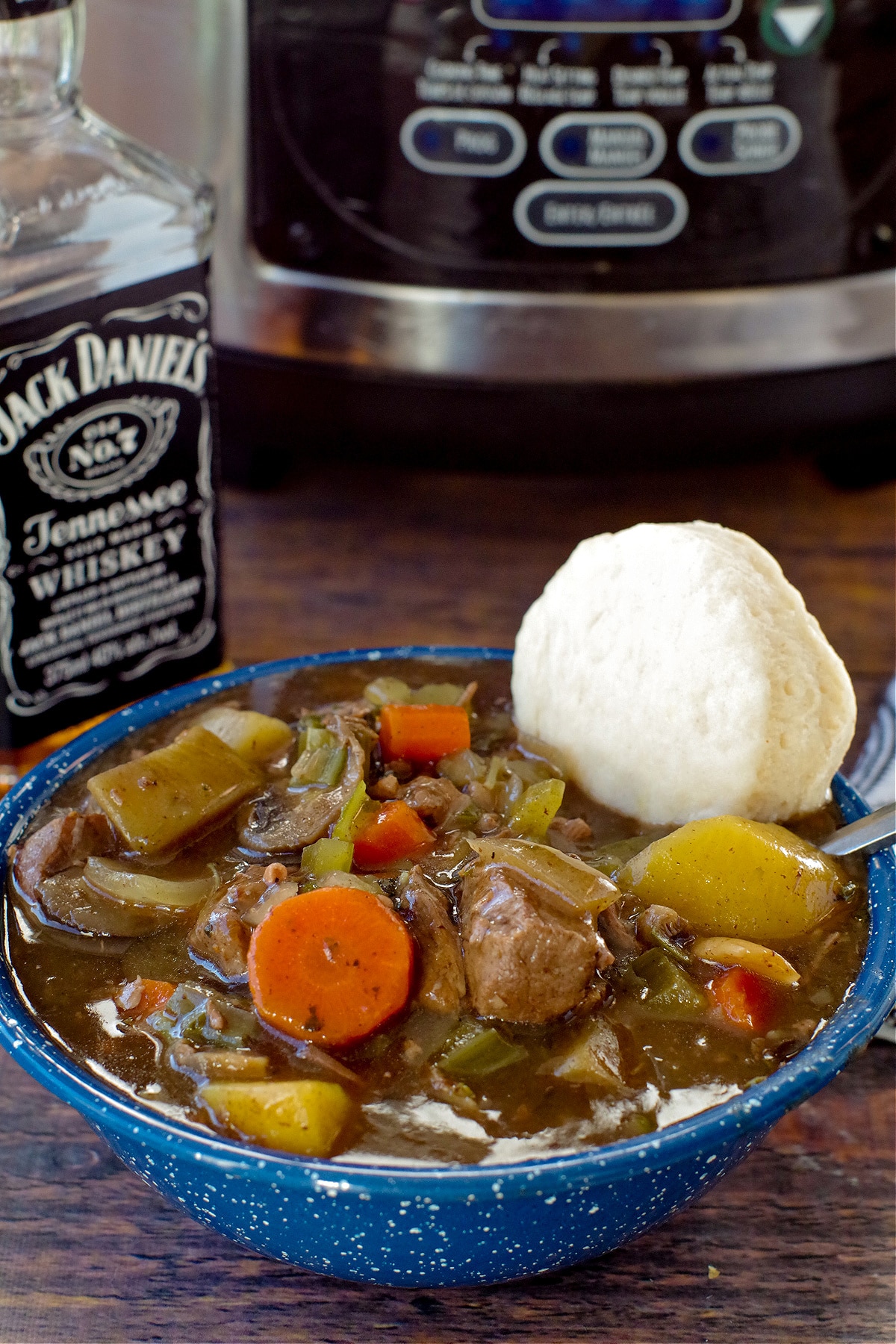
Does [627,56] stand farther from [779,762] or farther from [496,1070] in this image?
[496,1070]

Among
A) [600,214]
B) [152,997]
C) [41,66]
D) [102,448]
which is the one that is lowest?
[152,997]

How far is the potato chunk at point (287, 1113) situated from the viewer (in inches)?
31.5

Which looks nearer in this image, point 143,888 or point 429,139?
point 143,888

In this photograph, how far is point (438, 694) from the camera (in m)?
1.21

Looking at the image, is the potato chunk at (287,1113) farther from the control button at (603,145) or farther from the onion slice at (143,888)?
the control button at (603,145)

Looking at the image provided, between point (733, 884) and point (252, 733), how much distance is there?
1.27 feet

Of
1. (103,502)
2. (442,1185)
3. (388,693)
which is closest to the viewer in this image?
(442,1185)

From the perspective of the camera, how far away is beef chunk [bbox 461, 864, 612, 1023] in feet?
2.91

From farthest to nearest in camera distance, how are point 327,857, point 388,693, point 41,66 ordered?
point 41,66 → point 388,693 → point 327,857

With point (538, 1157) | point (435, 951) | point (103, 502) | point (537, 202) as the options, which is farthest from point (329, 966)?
point (537, 202)

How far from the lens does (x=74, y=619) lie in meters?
1.43

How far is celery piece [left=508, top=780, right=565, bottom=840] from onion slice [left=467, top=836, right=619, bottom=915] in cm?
5

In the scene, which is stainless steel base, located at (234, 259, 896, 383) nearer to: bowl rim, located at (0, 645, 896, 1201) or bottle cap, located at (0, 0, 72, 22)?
bottle cap, located at (0, 0, 72, 22)

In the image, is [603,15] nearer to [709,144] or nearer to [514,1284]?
[709,144]
